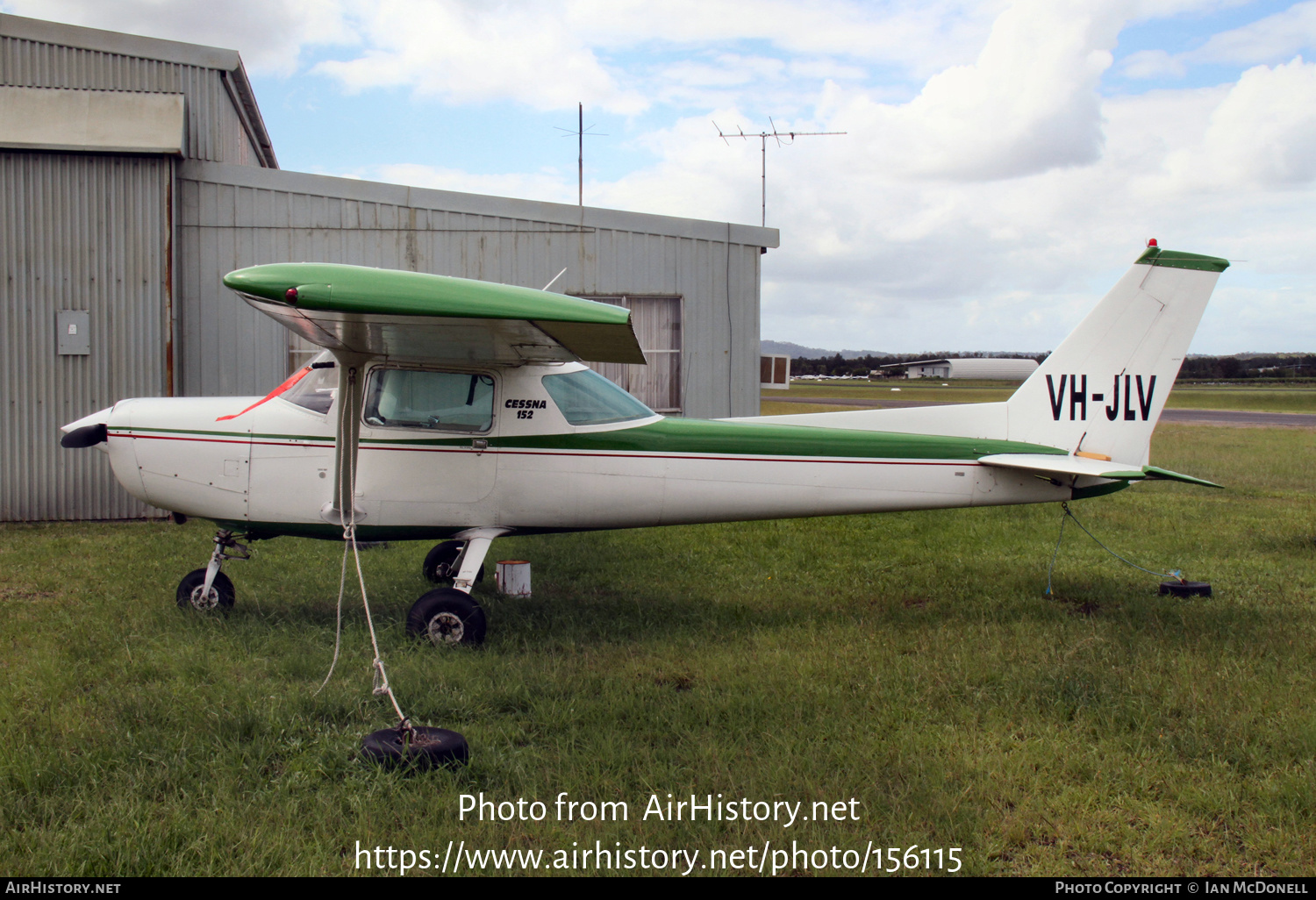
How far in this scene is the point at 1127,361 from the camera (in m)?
6.21

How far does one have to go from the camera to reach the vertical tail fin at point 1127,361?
6.18 metres

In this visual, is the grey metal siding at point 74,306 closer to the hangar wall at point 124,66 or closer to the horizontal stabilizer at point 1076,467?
the hangar wall at point 124,66

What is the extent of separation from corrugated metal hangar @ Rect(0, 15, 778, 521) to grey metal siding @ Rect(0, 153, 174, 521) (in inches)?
0.7

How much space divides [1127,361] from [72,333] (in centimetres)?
1044

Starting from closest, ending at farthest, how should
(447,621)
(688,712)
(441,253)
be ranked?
(688,712) → (447,621) → (441,253)

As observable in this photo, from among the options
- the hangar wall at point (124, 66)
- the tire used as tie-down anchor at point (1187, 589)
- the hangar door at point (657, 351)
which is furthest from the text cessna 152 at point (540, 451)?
the hangar wall at point (124, 66)

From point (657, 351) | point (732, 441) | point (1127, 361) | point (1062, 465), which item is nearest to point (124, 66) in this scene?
point (657, 351)

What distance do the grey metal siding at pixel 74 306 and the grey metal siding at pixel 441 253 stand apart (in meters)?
0.36

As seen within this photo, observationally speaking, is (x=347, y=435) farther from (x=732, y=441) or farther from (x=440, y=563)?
(x=732, y=441)

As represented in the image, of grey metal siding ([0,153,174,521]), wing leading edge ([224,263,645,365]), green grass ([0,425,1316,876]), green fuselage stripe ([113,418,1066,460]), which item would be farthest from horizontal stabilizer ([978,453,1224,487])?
grey metal siding ([0,153,174,521])

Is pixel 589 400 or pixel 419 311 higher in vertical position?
pixel 419 311

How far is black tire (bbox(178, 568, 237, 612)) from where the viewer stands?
19.1 ft

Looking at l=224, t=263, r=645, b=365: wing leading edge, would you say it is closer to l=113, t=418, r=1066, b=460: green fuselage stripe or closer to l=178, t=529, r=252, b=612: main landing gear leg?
l=113, t=418, r=1066, b=460: green fuselage stripe
